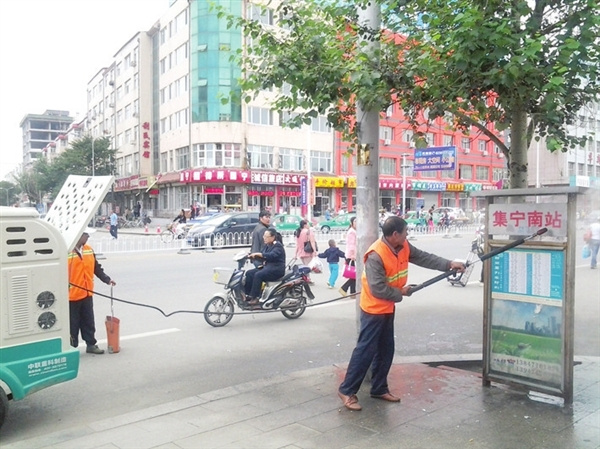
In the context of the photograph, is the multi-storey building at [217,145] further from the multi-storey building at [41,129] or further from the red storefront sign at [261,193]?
the multi-storey building at [41,129]

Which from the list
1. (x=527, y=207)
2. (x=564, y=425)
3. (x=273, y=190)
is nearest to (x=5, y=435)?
(x=564, y=425)

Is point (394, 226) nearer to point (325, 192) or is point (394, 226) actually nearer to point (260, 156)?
point (260, 156)

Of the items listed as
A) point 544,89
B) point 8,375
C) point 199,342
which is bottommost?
point 199,342

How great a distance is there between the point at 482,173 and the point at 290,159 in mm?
26530

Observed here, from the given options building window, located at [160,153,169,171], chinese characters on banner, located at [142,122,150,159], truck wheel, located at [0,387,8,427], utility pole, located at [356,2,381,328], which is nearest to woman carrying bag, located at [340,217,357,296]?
utility pole, located at [356,2,381,328]

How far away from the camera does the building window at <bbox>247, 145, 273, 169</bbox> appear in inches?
1636

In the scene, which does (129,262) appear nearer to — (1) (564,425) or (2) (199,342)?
(2) (199,342)

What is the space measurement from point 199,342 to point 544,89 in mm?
→ 5367

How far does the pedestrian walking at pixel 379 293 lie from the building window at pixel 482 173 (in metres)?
57.7

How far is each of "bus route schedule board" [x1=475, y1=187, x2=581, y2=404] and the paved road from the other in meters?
1.54

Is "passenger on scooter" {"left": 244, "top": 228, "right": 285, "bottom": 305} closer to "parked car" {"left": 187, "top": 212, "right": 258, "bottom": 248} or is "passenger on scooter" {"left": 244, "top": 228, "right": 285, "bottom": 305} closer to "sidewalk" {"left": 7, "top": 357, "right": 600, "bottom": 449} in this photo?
"sidewalk" {"left": 7, "top": 357, "right": 600, "bottom": 449}

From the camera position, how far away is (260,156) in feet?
139

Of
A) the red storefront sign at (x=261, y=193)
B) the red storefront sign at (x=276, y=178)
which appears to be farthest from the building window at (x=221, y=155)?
the red storefront sign at (x=261, y=193)

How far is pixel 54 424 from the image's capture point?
4711 mm
